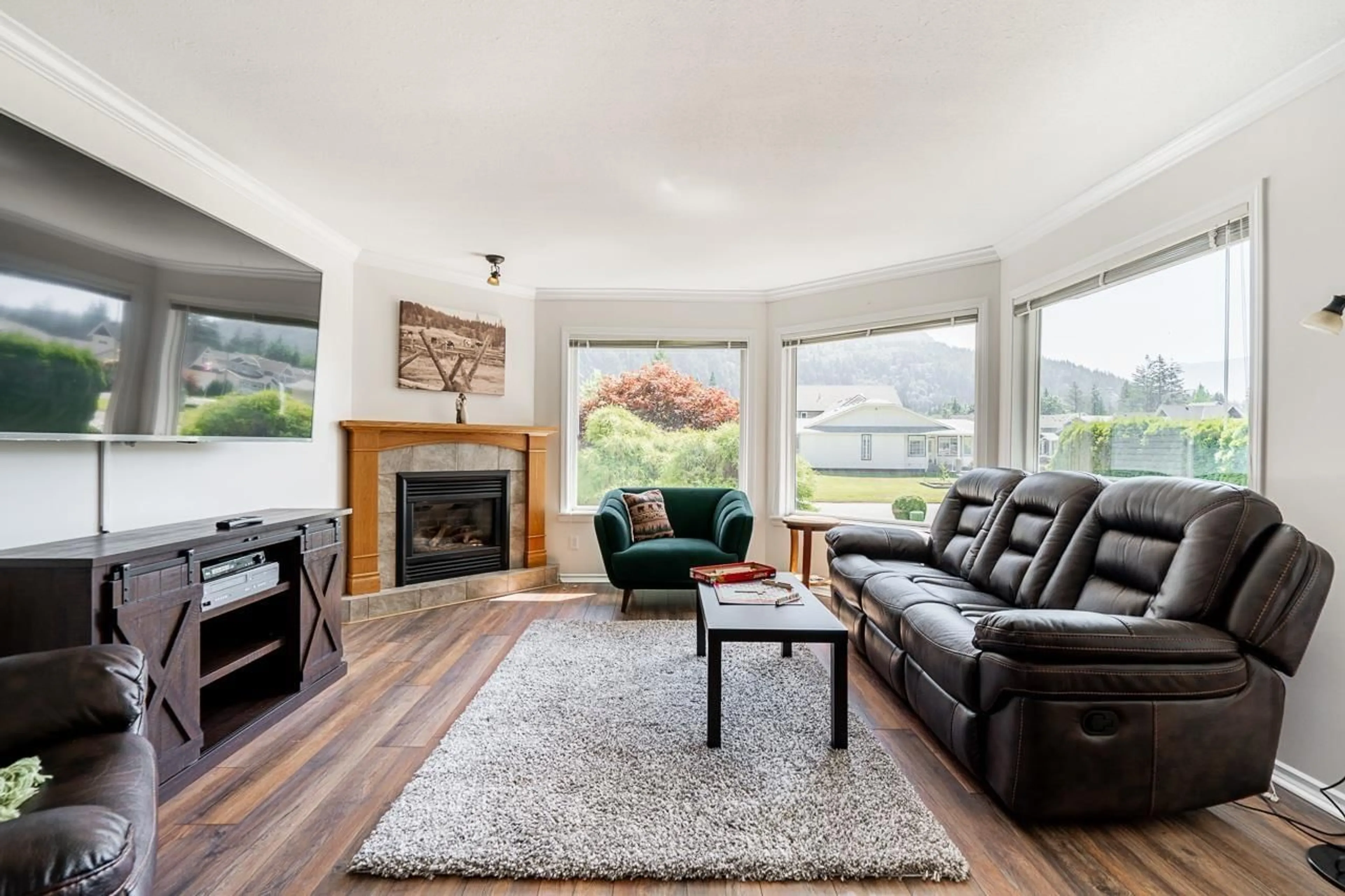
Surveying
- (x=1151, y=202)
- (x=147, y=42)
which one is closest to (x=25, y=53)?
(x=147, y=42)

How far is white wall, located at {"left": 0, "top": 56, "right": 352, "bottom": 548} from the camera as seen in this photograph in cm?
204

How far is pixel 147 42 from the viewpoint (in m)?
2.02

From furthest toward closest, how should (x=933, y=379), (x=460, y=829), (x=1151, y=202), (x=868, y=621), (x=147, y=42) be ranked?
(x=933, y=379) < (x=868, y=621) < (x=1151, y=202) < (x=147, y=42) < (x=460, y=829)

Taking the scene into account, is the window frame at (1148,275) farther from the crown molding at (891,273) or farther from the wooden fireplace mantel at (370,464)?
the wooden fireplace mantel at (370,464)

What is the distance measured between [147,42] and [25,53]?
0.42 meters

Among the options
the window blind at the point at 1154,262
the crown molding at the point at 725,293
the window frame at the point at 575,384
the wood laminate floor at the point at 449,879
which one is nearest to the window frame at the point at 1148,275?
the window blind at the point at 1154,262

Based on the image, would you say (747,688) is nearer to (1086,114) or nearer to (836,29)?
(836,29)

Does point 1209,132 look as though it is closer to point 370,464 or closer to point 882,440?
point 882,440

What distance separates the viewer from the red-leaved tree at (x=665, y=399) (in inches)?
203

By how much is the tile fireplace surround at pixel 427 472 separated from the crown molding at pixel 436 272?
1136 millimetres

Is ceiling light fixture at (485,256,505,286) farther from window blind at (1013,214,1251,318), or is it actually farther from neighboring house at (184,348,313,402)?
window blind at (1013,214,1251,318)

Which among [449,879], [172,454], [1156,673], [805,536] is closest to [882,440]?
[805,536]

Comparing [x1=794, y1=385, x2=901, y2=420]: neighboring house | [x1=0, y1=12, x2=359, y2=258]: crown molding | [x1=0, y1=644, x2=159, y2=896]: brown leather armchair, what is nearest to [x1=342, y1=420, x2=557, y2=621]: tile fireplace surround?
[x1=0, y1=12, x2=359, y2=258]: crown molding

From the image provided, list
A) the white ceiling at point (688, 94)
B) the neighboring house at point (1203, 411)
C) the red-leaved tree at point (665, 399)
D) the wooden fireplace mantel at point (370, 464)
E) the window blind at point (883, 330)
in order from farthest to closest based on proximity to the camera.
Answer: the red-leaved tree at point (665, 399) < the window blind at point (883, 330) < the wooden fireplace mantel at point (370, 464) < the neighboring house at point (1203, 411) < the white ceiling at point (688, 94)
